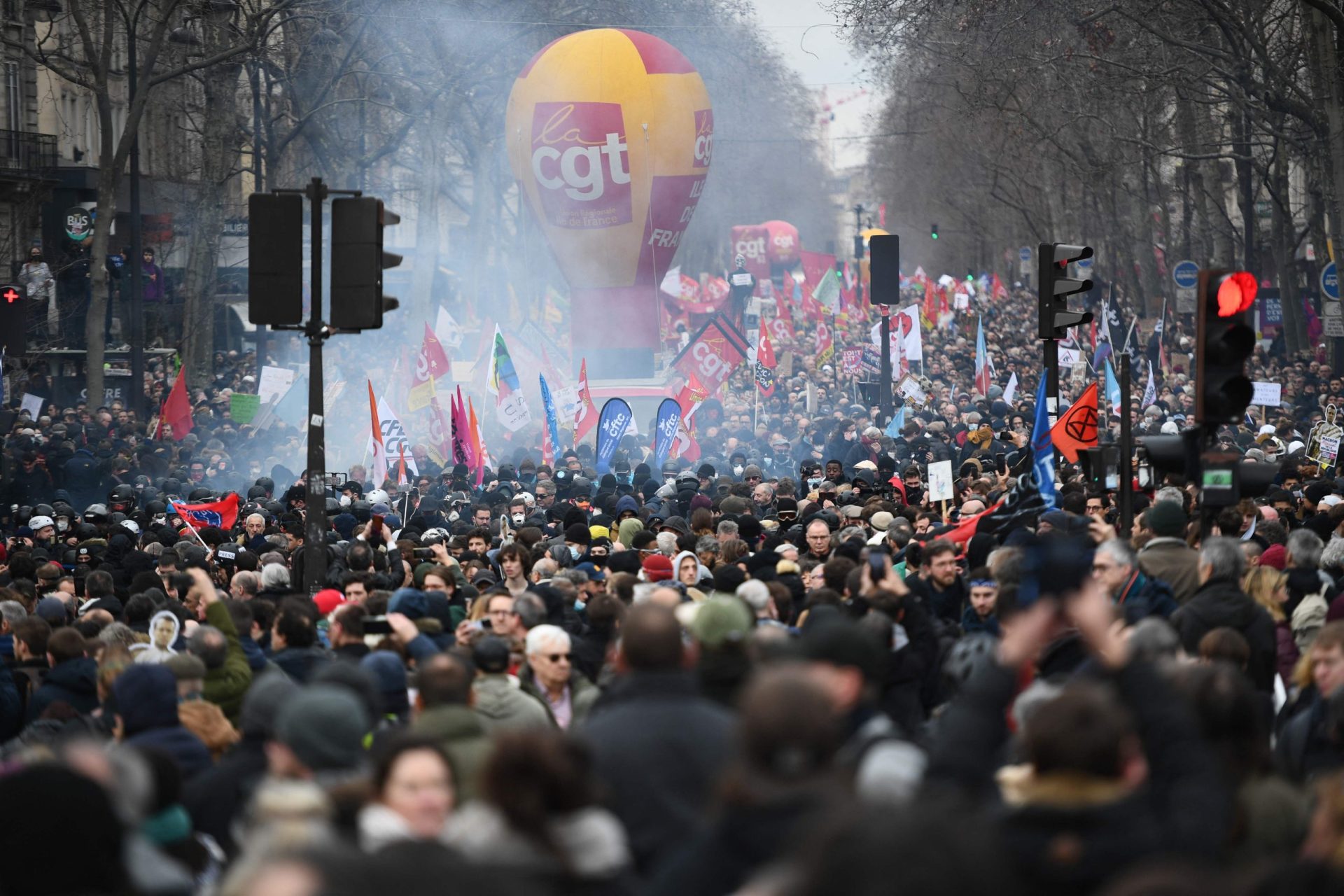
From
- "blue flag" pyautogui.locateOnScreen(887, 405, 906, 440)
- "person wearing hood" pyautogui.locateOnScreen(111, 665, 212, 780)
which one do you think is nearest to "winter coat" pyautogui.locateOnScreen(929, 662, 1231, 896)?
"person wearing hood" pyautogui.locateOnScreen(111, 665, 212, 780)

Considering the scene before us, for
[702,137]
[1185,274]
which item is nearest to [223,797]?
[702,137]

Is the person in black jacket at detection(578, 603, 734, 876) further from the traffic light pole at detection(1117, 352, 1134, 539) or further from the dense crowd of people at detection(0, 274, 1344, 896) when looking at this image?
the traffic light pole at detection(1117, 352, 1134, 539)

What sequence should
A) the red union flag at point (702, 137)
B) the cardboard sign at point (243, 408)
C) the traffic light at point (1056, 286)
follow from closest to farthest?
the traffic light at point (1056, 286) < the cardboard sign at point (243, 408) < the red union flag at point (702, 137)

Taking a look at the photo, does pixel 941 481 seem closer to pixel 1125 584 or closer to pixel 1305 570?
pixel 1305 570

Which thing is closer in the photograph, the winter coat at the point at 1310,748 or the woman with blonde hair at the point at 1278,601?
the winter coat at the point at 1310,748

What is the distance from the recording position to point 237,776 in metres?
5.77

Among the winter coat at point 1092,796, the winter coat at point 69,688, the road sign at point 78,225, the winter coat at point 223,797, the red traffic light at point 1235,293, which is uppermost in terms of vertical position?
the road sign at point 78,225

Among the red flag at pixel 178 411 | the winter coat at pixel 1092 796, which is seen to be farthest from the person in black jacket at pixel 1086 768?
the red flag at pixel 178 411

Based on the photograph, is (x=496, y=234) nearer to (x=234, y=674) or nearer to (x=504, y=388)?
(x=504, y=388)

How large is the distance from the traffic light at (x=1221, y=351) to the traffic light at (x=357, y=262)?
469cm

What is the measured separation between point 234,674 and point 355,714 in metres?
3.02

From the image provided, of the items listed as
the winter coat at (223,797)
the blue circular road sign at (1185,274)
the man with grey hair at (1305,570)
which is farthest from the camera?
the blue circular road sign at (1185,274)

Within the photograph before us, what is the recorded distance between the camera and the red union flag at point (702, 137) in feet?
120

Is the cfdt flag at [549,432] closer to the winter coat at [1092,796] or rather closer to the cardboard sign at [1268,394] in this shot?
the cardboard sign at [1268,394]
